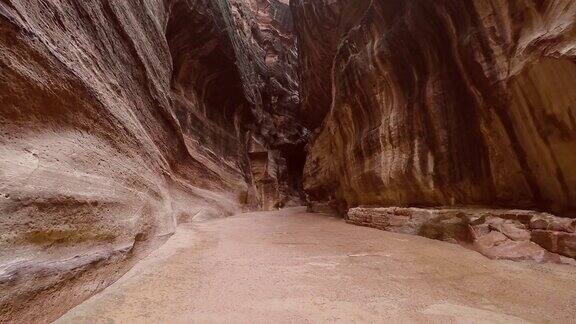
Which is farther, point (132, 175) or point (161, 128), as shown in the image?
point (161, 128)

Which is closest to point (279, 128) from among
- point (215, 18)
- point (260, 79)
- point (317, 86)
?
point (260, 79)

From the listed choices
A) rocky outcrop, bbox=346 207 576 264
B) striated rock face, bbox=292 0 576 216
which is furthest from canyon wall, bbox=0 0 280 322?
striated rock face, bbox=292 0 576 216

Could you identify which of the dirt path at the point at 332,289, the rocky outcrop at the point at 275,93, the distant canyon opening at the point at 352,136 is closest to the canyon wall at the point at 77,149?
the distant canyon opening at the point at 352,136

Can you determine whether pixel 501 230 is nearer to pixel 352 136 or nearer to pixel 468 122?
pixel 468 122

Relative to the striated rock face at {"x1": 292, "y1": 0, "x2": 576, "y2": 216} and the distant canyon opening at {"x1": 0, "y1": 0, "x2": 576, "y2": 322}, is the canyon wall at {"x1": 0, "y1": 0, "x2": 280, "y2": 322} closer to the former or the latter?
the distant canyon opening at {"x1": 0, "y1": 0, "x2": 576, "y2": 322}

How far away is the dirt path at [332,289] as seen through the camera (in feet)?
6.68

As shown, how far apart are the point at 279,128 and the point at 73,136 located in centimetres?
2249

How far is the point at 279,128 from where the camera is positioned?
25594 mm

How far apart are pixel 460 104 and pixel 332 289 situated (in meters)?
4.39

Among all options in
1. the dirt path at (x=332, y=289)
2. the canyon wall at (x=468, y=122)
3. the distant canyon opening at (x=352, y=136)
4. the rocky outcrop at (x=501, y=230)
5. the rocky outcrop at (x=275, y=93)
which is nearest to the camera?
the dirt path at (x=332, y=289)

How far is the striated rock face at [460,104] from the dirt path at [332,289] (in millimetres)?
1483

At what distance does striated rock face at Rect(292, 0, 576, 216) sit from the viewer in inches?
138

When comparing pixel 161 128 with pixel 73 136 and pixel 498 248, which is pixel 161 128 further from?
pixel 498 248

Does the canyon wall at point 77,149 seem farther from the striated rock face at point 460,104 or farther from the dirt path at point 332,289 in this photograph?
the striated rock face at point 460,104
